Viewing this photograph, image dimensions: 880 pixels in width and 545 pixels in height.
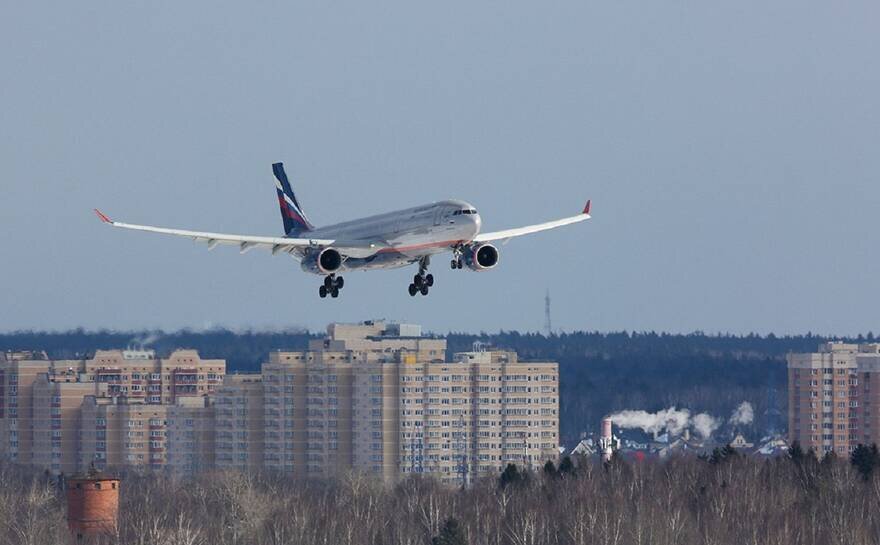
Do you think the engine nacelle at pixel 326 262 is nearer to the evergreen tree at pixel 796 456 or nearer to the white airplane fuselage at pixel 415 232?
the white airplane fuselage at pixel 415 232

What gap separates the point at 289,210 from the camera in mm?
113625

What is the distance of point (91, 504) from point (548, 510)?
2468 cm

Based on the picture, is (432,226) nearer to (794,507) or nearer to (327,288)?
(327,288)

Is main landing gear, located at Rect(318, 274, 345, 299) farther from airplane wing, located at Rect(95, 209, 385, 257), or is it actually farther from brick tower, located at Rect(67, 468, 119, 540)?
brick tower, located at Rect(67, 468, 119, 540)

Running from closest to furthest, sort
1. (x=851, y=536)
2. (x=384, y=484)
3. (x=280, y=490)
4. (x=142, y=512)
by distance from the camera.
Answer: (x=851, y=536), (x=142, y=512), (x=280, y=490), (x=384, y=484)

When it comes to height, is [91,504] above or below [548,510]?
above

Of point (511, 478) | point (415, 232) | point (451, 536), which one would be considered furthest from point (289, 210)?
point (511, 478)

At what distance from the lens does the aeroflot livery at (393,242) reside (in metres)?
89.8

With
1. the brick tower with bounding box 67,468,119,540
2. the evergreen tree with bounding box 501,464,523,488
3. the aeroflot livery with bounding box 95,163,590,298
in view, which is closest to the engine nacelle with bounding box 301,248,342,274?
the aeroflot livery with bounding box 95,163,590,298

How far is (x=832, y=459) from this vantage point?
14138cm

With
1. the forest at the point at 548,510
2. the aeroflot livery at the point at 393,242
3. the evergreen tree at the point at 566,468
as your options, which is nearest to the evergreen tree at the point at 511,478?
the forest at the point at 548,510

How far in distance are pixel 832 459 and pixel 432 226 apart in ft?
188

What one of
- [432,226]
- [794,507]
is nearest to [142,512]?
[794,507]

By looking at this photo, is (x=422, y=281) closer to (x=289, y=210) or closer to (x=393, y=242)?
(x=393, y=242)
